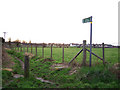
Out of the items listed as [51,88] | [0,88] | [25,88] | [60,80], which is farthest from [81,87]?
[0,88]

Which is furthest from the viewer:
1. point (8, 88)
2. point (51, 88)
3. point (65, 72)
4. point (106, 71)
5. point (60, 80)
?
point (65, 72)

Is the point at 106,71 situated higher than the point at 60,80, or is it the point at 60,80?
the point at 106,71

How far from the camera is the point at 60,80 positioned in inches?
271

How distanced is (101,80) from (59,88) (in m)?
2.12

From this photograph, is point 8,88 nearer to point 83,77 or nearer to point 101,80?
point 83,77

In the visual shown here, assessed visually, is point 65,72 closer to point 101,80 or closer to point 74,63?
point 74,63

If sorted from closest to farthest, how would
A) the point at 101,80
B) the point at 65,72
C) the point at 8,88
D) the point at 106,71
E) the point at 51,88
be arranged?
the point at 8,88 < the point at 51,88 < the point at 101,80 < the point at 106,71 < the point at 65,72

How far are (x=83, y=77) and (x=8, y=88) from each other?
369 cm

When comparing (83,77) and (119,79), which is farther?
(83,77)

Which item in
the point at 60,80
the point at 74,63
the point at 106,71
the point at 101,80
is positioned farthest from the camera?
the point at 74,63

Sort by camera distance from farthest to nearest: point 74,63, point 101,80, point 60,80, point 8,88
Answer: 1. point 74,63
2. point 60,80
3. point 101,80
4. point 8,88

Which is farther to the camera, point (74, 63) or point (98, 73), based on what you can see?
point (74, 63)

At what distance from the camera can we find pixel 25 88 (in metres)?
5.15

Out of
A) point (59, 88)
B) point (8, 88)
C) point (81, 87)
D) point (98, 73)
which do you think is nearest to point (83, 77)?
point (98, 73)
